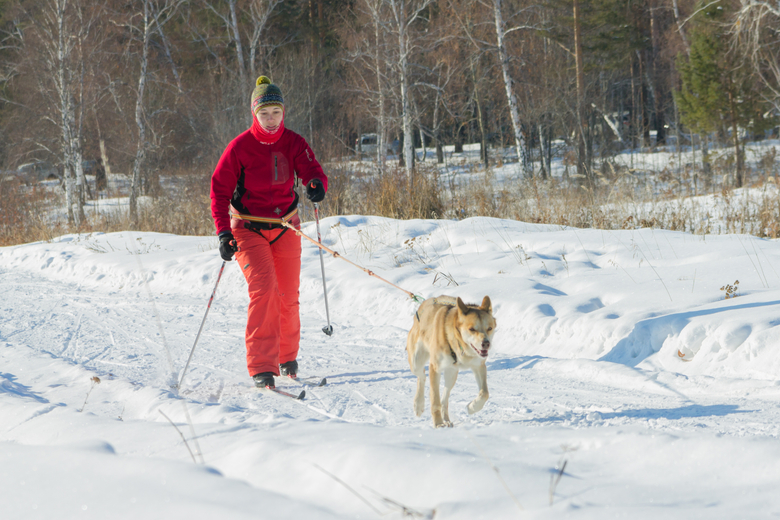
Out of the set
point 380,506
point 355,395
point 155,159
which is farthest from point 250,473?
point 155,159

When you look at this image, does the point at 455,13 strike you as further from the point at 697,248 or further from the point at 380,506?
the point at 380,506

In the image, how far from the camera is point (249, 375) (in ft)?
15.9

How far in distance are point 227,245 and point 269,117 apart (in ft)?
3.44

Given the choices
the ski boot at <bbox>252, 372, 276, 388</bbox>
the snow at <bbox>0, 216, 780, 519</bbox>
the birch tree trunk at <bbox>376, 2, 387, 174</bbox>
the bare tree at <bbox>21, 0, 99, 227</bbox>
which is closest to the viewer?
the snow at <bbox>0, 216, 780, 519</bbox>

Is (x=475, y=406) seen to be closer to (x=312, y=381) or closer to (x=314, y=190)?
(x=312, y=381)

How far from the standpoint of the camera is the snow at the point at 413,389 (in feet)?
6.69

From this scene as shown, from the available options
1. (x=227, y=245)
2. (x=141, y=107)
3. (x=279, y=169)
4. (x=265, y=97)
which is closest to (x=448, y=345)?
(x=227, y=245)

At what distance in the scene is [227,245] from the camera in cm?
433

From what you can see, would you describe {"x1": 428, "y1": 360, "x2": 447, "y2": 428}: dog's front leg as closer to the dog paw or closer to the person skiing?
the dog paw

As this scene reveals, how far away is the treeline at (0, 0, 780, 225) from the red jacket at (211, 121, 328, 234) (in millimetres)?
11698

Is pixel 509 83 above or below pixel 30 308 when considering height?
above

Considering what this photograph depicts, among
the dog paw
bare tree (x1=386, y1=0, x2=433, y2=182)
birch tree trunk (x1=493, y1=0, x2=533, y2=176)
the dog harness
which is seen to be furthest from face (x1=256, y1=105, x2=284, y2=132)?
birch tree trunk (x1=493, y1=0, x2=533, y2=176)

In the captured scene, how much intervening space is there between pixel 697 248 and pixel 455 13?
17.4 metres

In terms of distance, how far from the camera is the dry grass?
30.4 ft
